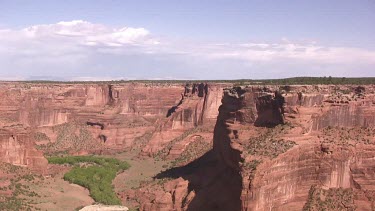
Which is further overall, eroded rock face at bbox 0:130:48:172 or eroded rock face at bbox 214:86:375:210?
eroded rock face at bbox 0:130:48:172

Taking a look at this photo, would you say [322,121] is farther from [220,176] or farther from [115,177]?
[115,177]

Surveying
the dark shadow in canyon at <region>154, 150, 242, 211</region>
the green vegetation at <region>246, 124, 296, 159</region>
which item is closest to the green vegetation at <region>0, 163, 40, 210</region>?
the dark shadow in canyon at <region>154, 150, 242, 211</region>

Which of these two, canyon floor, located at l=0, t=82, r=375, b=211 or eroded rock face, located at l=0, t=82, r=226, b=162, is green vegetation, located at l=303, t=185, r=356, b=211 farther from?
eroded rock face, located at l=0, t=82, r=226, b=162

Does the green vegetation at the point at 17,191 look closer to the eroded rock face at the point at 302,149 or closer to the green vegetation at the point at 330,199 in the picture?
the eroded rock face at the point at 302,149

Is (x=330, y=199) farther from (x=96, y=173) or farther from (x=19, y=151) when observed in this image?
(x=96, y=173)

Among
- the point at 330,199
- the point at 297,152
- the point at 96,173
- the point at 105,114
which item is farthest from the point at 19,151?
the point at 105,114
